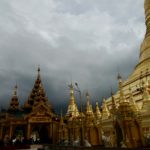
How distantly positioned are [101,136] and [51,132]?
19.6 metres

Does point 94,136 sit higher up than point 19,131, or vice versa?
point 19,131

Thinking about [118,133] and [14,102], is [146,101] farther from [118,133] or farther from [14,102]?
[14,102]

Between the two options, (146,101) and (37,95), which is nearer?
(146,101)

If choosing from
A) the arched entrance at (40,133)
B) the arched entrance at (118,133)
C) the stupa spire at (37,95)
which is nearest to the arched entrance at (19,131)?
the arched entrance at (40,133)

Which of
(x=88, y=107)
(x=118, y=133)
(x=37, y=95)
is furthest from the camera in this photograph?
(x=37, y=95)

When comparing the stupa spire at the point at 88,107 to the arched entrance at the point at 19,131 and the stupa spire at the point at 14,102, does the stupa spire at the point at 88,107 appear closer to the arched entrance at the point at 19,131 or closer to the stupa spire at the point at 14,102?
the arched entrance at the point at 19,131

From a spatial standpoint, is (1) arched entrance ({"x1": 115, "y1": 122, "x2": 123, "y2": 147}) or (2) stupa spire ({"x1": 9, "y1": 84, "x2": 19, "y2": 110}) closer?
(1) arched entrance ({"x1": 115, "y1": 122, "x2": 123, "y2": 147})

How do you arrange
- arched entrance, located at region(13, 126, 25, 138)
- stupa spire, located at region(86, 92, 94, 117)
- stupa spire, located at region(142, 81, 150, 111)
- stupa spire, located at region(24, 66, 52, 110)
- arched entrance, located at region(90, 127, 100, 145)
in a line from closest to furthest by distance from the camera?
stupa spire, located at region(142, 81, 150, 111), arched entrance, located at region(90, 127, 100, 145), stupa spire, located at region(86, 92, 94, 117), arched entrance, located at region(13, 126, 25, 138), stupa spire, located at region(24, 66, 52, 110)

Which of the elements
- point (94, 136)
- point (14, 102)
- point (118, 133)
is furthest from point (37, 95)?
point (118, 133)

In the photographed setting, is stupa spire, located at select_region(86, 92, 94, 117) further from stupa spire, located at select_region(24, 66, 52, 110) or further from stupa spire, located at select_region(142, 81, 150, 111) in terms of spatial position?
stupa spire, located at select_region(24, 66, 52, 110)

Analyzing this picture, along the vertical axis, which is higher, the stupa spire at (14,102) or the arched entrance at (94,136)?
the stupa spire at (14,102)

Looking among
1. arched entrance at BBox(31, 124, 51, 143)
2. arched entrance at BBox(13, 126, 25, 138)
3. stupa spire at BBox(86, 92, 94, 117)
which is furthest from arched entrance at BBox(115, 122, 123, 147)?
arched entrance at BBox(13, 126, 25, 138)

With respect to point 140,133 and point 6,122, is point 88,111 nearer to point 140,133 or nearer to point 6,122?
point 140,133

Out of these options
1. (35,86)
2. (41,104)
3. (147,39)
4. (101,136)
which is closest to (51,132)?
(41,104)
